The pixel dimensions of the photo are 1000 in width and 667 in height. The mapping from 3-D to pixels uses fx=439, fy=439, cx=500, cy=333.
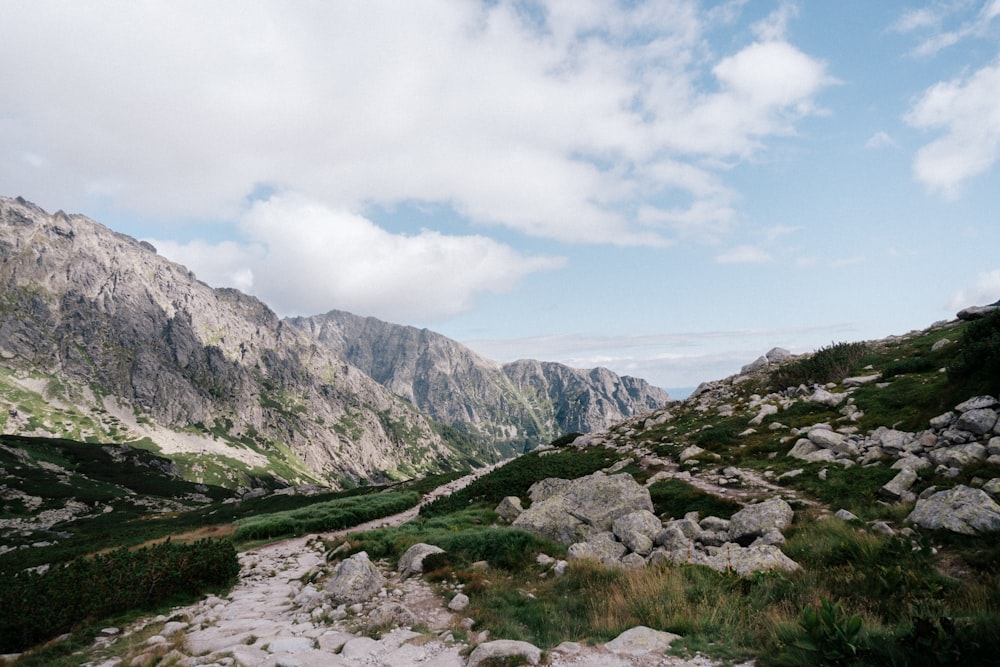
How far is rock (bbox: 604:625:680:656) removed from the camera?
23.9ft

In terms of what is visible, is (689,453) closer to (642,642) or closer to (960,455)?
(960,455)

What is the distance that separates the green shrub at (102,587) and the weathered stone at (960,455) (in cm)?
2326

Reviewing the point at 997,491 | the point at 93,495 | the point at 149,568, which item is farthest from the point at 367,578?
the point at 93,495

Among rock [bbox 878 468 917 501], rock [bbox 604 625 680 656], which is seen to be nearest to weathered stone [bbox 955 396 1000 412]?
rock [bbox 878 468 917 501]

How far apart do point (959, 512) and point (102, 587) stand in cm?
2129

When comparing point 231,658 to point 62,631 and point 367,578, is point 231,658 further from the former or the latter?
point 62,631

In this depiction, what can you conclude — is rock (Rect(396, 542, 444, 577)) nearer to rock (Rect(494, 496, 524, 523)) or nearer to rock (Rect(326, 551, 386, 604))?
rock (Rect(326, 551, 386, 604))

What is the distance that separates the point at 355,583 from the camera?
11.8 meters

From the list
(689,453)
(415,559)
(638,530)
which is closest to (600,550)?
(638,530)

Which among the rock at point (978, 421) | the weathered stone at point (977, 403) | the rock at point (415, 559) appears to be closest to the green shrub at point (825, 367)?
the weathered stone at point (977, 403)

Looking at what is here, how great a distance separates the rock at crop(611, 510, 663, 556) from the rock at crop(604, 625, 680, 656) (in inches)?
243

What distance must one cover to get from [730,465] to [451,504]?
16.4 m

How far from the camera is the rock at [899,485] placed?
13.0 m

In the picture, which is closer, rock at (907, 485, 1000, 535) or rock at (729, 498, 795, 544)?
rock at (907, 485, 1000, 535)
